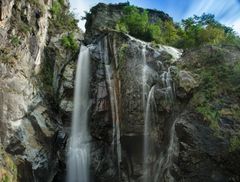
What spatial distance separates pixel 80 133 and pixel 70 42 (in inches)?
249

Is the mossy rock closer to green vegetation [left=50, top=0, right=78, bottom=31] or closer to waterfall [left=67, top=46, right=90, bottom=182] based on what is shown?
waterfall [left=67, top=46, right=90, bottom=182]

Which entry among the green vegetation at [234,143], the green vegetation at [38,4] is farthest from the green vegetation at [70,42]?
the green vegetation at [234,143]

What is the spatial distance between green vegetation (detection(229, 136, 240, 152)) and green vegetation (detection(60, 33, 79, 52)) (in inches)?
462

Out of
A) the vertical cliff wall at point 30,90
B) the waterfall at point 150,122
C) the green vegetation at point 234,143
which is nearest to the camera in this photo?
the green vegetation at point 234,143

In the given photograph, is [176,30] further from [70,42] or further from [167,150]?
[167,150]

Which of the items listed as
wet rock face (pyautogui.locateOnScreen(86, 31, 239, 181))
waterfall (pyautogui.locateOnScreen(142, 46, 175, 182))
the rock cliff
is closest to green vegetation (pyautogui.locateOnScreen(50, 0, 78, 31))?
the rock cliff

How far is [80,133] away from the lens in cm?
1798

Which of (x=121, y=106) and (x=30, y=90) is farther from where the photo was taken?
(x=121, y=106)

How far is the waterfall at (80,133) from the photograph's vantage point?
17.1 meters

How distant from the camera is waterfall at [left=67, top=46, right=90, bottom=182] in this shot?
17.1 meters

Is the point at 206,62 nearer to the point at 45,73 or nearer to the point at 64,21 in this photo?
the point at 45,73

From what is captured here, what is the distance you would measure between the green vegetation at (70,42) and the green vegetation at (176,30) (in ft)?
15.6

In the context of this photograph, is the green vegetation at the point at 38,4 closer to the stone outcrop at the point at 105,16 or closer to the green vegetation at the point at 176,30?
the green vegetation at the point at 176,30

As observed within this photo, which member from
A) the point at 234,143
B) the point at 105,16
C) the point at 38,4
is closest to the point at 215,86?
the point at 234,143
